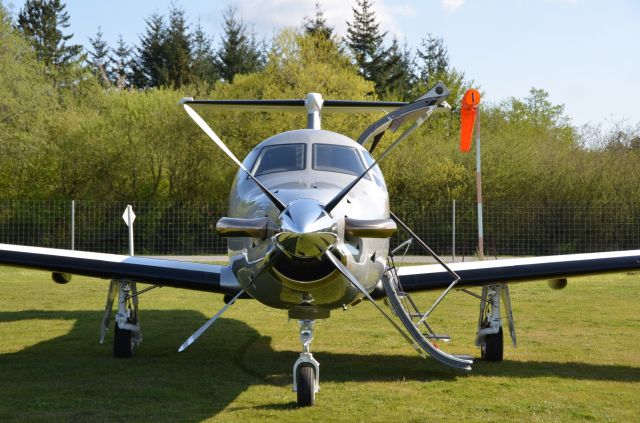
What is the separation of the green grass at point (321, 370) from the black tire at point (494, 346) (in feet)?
0.80

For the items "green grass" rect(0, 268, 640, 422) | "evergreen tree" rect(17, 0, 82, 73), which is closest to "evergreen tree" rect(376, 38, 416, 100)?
"evergreen tree" rect(17, 0, 82, 73)

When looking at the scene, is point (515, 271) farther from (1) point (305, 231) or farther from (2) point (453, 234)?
(2) point (453, 234)

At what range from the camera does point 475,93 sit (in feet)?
58.1

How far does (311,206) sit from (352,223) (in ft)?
1.90

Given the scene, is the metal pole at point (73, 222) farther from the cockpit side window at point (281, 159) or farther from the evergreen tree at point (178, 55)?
the evergreen tree at point (178, 55)

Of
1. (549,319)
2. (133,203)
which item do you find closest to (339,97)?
(133,203)

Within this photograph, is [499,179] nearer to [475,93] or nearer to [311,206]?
[475,93]

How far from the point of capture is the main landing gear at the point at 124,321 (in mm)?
9352

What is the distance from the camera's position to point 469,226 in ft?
84.6

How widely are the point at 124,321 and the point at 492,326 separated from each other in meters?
4.74

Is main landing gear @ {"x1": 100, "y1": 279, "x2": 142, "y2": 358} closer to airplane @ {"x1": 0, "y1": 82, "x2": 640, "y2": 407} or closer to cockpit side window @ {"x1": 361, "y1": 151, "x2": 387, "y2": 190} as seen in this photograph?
airplane @ {"x1": 0, "y1": 82, "x2": 640, "y2": 407}

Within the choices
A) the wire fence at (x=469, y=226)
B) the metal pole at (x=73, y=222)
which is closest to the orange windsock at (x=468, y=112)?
the wire fence at (x=469, y=226)

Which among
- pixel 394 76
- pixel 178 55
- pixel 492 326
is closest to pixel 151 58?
pixel 178 55

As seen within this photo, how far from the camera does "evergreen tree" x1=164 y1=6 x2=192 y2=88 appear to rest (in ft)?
186
